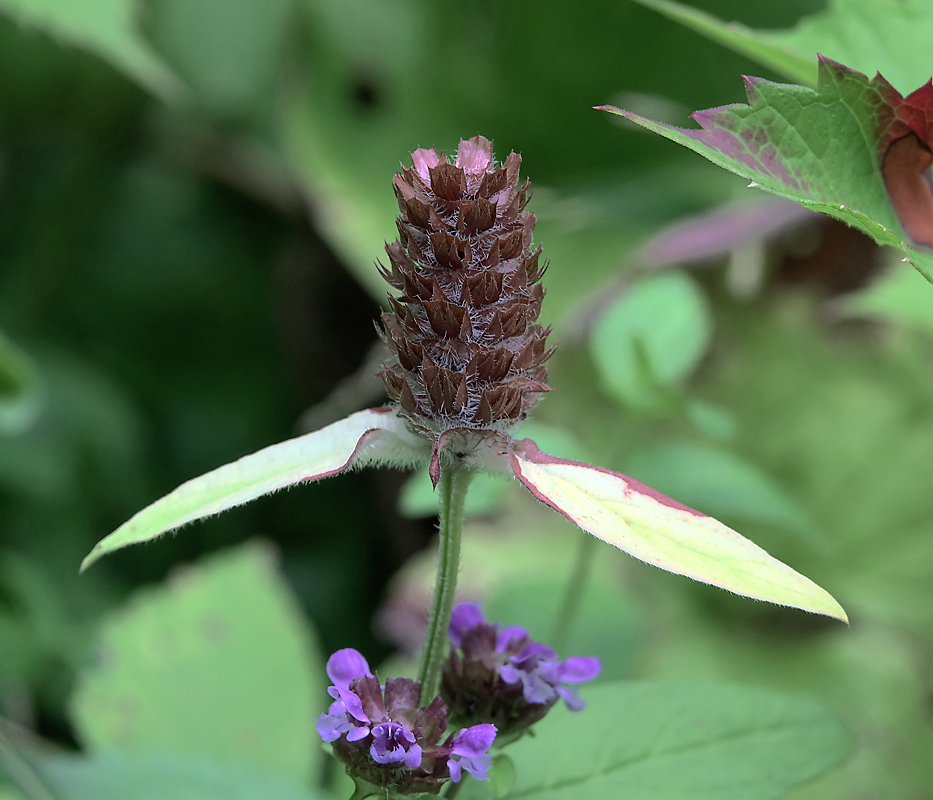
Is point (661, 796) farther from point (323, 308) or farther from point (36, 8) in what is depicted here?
point (323, 308)

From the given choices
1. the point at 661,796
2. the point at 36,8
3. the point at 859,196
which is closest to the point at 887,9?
the point at 859,196

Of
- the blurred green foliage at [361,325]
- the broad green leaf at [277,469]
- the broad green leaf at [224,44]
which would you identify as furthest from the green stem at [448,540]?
the broad green leaf at [224,44]

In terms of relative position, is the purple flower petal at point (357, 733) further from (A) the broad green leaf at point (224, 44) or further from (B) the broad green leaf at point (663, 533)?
(A) the broad green leaf at point (224, 44)

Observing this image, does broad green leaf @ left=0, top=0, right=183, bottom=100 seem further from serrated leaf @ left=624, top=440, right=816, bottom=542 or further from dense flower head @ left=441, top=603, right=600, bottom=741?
dense flower head @ left=441, top=603, right=600, bottom=741

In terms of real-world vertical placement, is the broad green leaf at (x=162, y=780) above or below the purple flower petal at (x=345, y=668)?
below

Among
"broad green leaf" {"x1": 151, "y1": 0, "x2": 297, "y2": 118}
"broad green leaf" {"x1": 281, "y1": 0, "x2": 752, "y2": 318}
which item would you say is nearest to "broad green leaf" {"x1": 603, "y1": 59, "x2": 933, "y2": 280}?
"broad green leaf" {"x1": 281, "y1": 0, "x2": 752, "y2": 318}

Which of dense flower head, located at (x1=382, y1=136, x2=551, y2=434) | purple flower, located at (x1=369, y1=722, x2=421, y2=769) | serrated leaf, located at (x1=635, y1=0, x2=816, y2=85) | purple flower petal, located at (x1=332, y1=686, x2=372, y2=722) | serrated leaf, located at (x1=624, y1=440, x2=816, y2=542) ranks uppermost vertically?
serrated leaf, located at (x1=635, y1=0, x2=816, y2=85)
